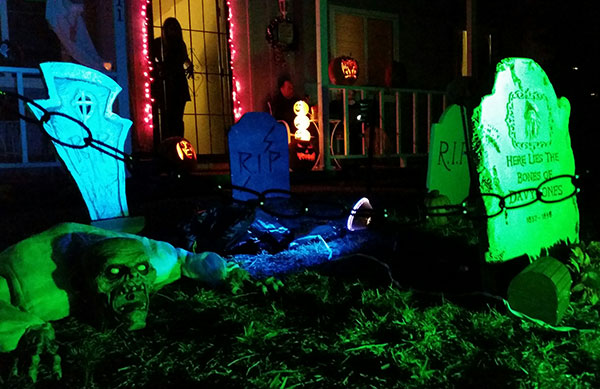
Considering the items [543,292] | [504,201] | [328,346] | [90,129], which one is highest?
[90,129]

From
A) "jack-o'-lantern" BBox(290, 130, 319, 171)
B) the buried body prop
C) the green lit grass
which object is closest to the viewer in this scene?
the green lit grass

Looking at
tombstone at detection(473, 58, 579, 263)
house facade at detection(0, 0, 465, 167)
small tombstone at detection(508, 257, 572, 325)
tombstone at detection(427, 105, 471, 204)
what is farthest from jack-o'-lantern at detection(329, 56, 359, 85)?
small tombstone at detection(508, 257, 572, 325)

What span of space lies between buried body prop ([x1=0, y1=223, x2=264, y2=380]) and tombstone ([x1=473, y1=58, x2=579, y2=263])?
157 centimetres

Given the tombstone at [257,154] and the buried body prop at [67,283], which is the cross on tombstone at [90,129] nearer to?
the tombstone at [257,154]

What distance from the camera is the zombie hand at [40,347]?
157 centimetres

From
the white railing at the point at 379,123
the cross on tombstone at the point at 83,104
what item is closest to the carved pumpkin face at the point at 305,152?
the white railing at the point at 379,123

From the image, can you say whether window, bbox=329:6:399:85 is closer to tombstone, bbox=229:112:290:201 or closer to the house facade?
the house facade

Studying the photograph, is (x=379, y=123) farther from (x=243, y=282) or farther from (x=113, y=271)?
(x=113, y=271)

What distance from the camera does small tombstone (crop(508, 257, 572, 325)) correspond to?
6.44 ft

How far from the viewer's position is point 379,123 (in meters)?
9.16

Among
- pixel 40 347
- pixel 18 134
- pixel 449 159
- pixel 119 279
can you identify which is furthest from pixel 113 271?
pixel 18 134

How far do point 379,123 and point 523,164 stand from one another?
6757mm

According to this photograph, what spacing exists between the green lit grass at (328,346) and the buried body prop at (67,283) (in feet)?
0.24

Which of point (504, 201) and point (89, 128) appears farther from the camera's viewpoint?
point (89, 128)
